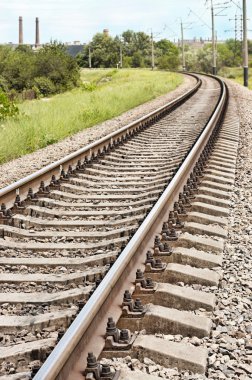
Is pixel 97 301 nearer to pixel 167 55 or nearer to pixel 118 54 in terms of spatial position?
pixel 118 54

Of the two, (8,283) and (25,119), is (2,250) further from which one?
(25,119)

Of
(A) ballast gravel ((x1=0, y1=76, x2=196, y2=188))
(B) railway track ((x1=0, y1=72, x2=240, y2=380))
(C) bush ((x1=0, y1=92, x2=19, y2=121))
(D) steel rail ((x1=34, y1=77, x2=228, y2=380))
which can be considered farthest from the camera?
(C) bush ((x1=0, y1=92, x2=19, y2=121))

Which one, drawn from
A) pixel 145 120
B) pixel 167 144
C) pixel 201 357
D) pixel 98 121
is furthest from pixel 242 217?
pixel 98 121

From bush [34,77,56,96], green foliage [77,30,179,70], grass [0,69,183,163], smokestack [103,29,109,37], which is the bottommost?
grass [0,69,183,163]

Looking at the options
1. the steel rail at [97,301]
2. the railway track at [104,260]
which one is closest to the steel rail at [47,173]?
the railway track at [104,260]

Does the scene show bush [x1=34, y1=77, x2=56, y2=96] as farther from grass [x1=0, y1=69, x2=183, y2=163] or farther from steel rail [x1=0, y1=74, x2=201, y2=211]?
steel rail [x1=0, y1=74, x2=201, y2=211]

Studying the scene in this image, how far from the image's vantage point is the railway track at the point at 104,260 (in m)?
3.52

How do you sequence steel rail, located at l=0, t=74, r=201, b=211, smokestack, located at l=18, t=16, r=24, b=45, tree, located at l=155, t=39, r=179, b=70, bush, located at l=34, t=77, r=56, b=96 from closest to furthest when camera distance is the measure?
steel rail, located at l=0, t=74, r=201, b=211 → bush, located at l=34, t=77, r=56, b=96 → tree, located at l=155, t=39, r=179, b=70 → smokestack, located at l=18, t=16, r=24, b=45

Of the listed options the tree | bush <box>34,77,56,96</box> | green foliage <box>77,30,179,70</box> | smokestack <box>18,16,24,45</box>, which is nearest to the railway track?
bush <box>34,77,56,96</box>

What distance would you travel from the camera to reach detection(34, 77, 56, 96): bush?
173 ft

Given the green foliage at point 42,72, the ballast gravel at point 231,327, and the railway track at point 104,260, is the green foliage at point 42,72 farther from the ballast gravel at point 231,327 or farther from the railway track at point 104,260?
the ballast gravel at point 231,327

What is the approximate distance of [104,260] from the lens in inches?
191

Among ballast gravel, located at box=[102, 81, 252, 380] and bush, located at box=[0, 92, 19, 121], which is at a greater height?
bush, located at box=[0, 92, 19, 121]

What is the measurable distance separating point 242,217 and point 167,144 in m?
5.61
